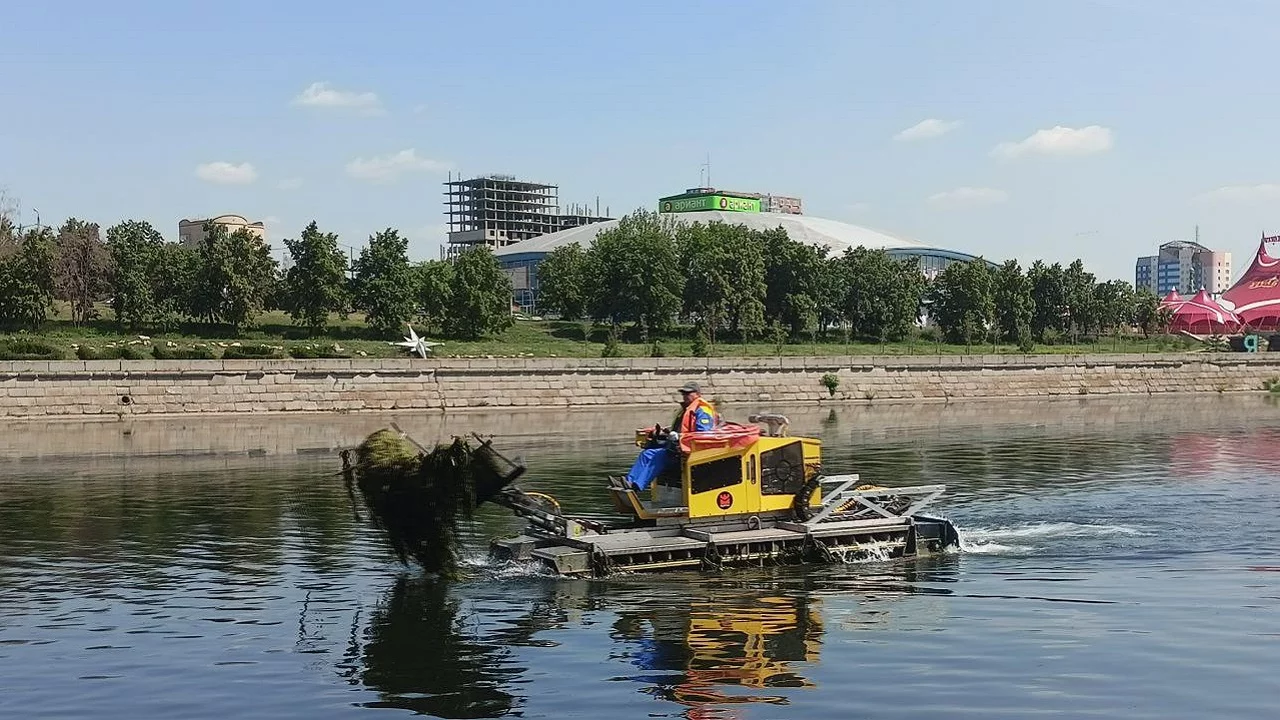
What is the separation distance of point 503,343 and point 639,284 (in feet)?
48.9

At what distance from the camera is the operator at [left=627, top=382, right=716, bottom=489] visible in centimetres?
2483

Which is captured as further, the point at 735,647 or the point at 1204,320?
the point at 1204,320

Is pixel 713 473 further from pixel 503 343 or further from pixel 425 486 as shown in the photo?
pixel 503 343

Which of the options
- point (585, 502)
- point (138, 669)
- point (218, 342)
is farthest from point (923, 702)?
point (218, 342)

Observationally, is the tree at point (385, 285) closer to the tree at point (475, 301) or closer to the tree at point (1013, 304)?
the tree at point (475, 301)

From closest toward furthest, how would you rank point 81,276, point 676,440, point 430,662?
point 430,662
point 676,440
point 81,276

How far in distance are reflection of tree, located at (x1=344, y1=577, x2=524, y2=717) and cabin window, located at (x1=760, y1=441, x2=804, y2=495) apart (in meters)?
6.19

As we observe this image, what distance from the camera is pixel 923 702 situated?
16.7 m

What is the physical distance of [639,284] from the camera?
101 meters

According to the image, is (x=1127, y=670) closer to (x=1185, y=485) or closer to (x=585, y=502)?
(x=585, y=502)

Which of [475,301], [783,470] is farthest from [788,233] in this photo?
[783,470]

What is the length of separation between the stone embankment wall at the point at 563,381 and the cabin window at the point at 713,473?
Answer: 4481 centimetres

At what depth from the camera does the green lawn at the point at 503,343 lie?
78.4 m

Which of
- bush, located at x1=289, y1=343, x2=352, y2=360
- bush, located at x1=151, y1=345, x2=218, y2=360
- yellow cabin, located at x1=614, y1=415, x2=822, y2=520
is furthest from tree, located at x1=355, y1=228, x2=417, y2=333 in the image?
yellow cabin, located at x1=614, y1=415, x2=822, y2=520
